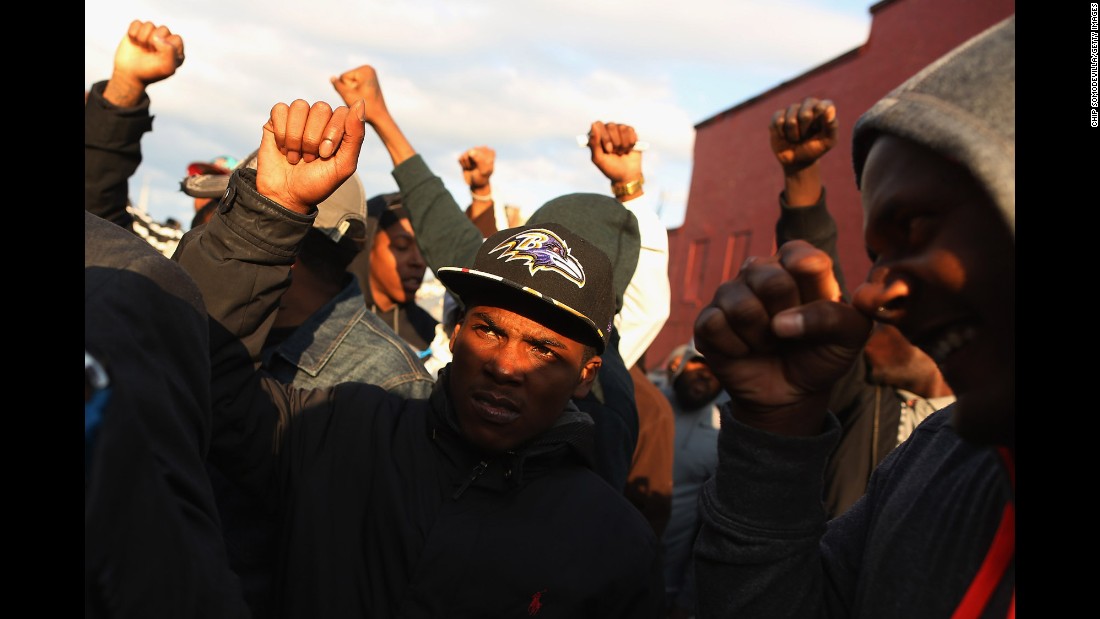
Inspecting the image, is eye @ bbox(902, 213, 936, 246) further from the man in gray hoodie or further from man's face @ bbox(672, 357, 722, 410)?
man's face @ bbox(672, 357, 722, 410)

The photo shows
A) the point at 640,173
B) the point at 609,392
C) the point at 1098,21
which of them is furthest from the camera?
the point at 640,173

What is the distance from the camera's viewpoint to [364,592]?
1.98m

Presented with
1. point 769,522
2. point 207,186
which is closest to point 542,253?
point 769,522

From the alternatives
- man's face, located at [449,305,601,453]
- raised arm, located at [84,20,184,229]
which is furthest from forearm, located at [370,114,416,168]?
man's face, located at [449,305,601,453]

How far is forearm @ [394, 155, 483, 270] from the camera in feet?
9.59

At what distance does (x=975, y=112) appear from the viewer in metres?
0.96

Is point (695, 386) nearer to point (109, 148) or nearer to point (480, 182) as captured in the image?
point (480, 182)

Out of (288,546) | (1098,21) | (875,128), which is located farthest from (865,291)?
(288,546)

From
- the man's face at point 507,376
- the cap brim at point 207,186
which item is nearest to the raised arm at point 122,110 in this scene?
the cap brim at point 207,186

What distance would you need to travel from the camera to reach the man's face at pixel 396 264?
4.28 m

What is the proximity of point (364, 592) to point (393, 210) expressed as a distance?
2688 mm

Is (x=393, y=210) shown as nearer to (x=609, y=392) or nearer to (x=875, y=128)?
(x=609, y=392)

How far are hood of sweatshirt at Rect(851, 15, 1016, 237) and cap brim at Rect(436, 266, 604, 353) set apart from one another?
3.95 feet

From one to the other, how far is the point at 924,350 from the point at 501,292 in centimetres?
129
